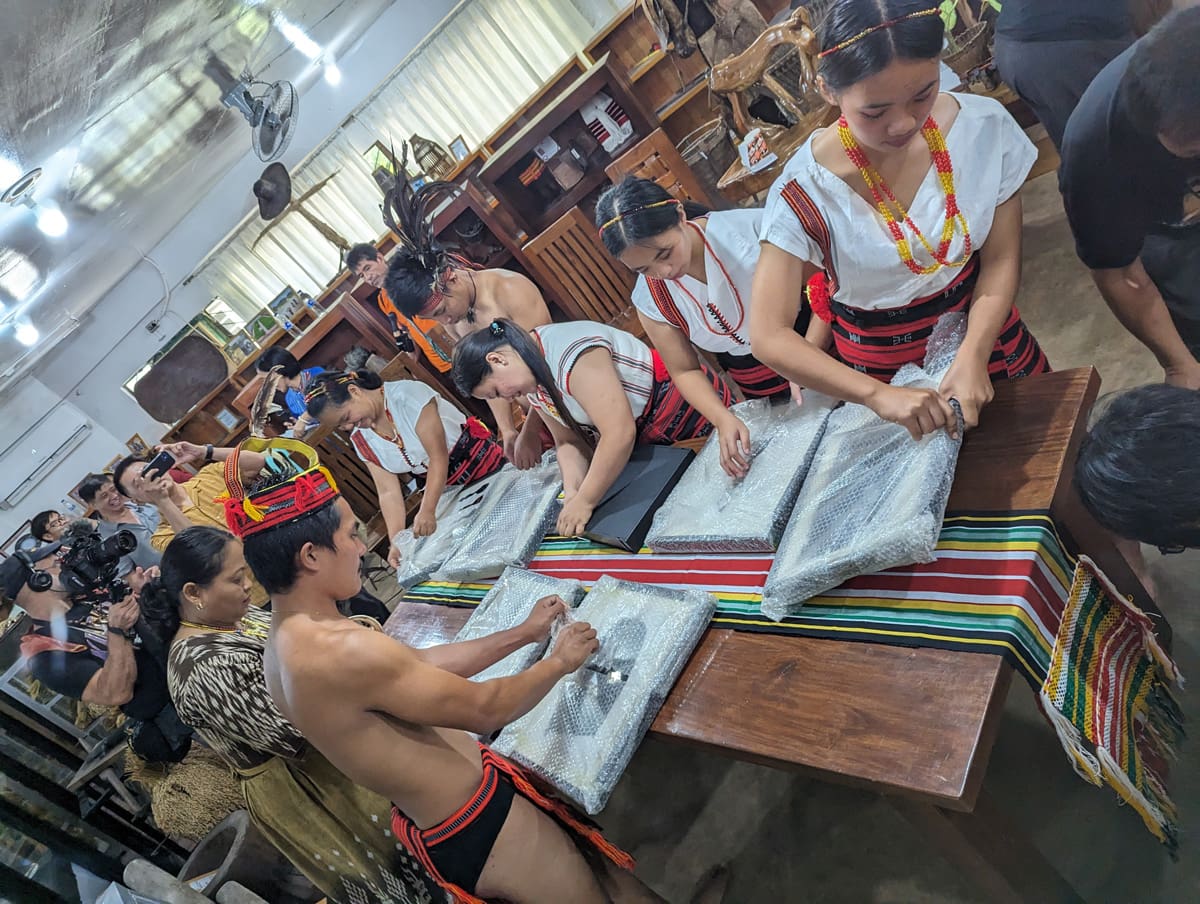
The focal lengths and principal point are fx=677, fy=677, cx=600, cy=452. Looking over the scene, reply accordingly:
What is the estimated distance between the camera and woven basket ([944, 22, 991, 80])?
2049 mm

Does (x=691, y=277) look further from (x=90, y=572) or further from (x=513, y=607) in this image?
(x=90, y=572)

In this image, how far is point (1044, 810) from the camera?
145 centimetres

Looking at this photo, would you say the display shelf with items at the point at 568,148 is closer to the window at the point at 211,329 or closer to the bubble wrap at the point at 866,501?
the bubble wrap at the point at 866,501

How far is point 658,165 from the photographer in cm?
326

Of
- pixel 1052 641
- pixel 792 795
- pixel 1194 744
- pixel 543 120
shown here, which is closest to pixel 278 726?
pixel 792 795

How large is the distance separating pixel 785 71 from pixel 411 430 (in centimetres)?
210

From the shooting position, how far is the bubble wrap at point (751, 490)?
1.30 meters

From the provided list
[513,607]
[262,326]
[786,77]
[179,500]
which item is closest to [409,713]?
[513,607]

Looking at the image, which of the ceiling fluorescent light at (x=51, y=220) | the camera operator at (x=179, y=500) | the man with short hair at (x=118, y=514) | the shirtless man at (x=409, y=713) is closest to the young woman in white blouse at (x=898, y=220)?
the shirtless man at (x=409, y=713)

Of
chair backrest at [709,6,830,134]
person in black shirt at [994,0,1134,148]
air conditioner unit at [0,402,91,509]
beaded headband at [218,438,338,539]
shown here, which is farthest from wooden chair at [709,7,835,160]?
air conditioner unit at [0,402,91,509]

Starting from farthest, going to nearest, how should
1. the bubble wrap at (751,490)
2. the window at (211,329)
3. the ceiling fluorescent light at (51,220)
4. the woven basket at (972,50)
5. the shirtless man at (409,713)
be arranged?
the window at (211,329) < the ceiling fluorescent light at (51,220) < the woven basket at (972,50) < the bubble wrap at (751,490) < the shirtless man at (409,713)

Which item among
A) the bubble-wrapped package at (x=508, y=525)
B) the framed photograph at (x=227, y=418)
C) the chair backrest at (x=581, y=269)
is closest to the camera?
the bubble-wrapped package at (x=508, y=525)

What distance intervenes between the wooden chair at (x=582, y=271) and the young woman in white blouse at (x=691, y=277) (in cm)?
184

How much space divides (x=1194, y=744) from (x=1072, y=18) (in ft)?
4.57
